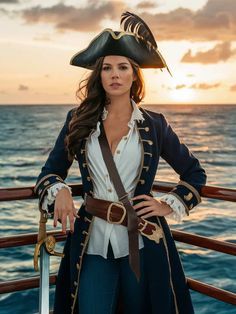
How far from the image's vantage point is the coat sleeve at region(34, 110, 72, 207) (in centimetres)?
267

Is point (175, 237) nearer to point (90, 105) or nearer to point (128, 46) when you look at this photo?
point (90, 105)

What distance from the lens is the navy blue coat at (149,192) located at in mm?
2645

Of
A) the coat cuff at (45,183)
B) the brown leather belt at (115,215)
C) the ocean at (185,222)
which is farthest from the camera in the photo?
the ocean at (185,222)

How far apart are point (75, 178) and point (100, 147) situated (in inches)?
1170

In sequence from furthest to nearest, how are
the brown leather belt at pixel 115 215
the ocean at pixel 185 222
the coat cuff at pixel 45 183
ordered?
the ocean at pixel 185 222, the coat cuff at pixel 45 183, the brown leather belt at pixel 115 215

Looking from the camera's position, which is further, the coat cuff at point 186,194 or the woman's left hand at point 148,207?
the coat cuff at point 186,194

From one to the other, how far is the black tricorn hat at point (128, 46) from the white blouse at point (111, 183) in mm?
260

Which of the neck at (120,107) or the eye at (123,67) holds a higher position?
the eye at (123,67)

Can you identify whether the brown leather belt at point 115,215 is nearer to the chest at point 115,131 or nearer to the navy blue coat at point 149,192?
the navy blue coat at point 149,192

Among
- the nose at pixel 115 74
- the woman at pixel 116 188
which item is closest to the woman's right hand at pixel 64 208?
the woman at pixel 116 188

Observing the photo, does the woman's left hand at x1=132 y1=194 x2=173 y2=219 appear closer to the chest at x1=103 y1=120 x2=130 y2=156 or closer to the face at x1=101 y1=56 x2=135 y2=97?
the chest at x1=103 y1=120 x2=130 y2=156

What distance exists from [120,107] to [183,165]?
38 centimetres

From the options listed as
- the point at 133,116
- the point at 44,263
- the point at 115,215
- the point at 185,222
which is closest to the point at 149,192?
the point at 115,215

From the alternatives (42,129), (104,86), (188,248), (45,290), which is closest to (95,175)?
(104,86)
